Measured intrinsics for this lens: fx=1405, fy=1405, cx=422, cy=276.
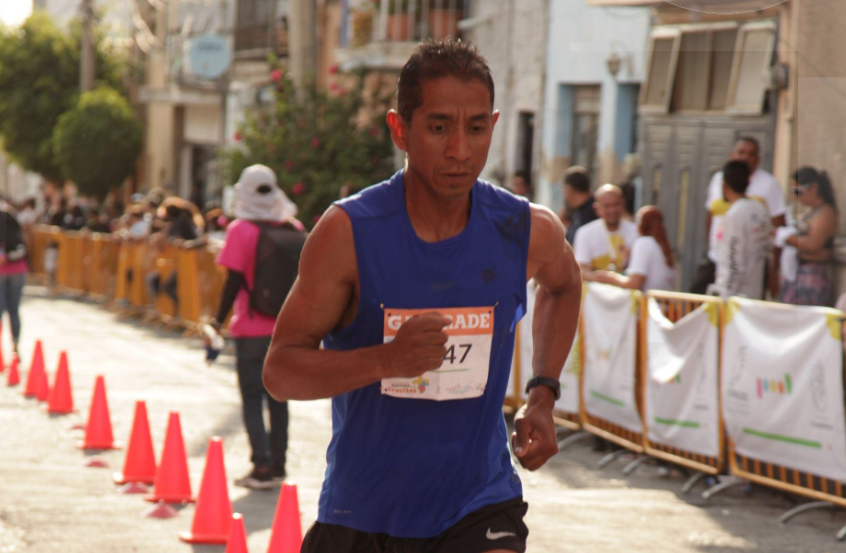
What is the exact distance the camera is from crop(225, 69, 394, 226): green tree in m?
19.6

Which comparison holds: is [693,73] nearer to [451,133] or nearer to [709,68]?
[709,68]

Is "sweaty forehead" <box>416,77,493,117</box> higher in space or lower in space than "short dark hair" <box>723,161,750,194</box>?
higher

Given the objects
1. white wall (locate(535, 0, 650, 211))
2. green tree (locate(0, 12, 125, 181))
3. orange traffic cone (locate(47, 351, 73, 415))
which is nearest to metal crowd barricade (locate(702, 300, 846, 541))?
orange traffic cone (locate(47, 351, 73, 415))

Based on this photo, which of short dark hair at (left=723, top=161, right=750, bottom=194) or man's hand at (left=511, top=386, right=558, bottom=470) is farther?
short dark hair at (left=723, top=161, right=750, bottom=194)

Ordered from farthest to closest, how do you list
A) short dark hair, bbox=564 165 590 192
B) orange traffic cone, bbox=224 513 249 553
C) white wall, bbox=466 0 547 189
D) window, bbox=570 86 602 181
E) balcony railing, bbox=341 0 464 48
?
balcony railing, bbox=341 0 464 48, white wall, bbox=466 0 547 189, window, bbox=570 86 602 181, short dark hair, bbox=564 165 590 192, orange traffic cone, bbox=224 513 249 553

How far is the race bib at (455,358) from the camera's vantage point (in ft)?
11.4

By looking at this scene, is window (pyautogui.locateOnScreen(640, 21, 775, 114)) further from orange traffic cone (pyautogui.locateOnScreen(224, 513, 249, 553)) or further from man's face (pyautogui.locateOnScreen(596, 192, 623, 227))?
orange traffic cone (pyautogui.locateOnScreen(224, 513, 249, 553))

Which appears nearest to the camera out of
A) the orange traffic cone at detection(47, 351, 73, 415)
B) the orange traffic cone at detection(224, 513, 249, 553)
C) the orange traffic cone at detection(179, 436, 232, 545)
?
the orange traffic cone at detection(224, 513, 249, 553)

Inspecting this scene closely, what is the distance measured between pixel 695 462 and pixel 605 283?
2.23m

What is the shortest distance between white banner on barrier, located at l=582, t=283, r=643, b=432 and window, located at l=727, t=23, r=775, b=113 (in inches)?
197

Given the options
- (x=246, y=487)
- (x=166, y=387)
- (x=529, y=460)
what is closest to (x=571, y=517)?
(x=246, y=487)

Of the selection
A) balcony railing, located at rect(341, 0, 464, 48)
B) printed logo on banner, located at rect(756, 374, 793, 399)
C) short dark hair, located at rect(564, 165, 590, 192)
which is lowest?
printed logo on banner, located at rect(756, 374, 793, 399)

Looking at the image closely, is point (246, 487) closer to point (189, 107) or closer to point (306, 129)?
point (306, 129)

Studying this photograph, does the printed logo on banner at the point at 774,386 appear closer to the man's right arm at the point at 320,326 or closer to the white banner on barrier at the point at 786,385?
the white banner on barrier at the point at 786,385
